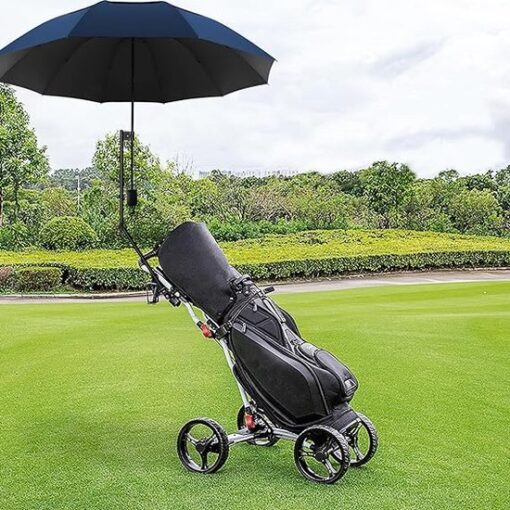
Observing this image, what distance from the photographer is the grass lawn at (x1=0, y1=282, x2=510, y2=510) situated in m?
3.67

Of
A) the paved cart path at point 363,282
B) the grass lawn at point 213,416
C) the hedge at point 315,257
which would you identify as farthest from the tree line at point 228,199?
the grass lawn at point 213,416

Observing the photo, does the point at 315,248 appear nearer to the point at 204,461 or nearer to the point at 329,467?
the point at 204,461

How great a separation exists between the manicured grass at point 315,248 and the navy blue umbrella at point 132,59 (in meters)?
16.5

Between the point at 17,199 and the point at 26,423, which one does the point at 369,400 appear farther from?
the point at 17,199

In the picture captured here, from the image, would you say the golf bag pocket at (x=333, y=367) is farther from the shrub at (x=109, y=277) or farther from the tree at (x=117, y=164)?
the tree at (x=117, y=164)

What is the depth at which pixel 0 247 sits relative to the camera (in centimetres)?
2725

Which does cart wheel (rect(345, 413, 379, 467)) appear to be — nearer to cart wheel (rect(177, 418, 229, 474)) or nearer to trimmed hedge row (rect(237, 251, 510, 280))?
cart wheel (rect(177, 418, 229, 474))

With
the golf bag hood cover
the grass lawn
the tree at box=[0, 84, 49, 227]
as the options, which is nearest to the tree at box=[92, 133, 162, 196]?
the tree at box=[0, 84, 49, 227]

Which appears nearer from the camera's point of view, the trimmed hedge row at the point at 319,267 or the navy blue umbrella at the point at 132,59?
the navy blue umbrella at the point at 132,59

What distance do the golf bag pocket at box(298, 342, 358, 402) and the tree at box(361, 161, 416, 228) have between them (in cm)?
3099

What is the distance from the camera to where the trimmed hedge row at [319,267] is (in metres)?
20.9

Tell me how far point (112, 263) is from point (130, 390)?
633 inches

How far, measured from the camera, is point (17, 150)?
2750 centimetres

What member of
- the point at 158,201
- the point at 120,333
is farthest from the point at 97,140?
the point at 120,333
